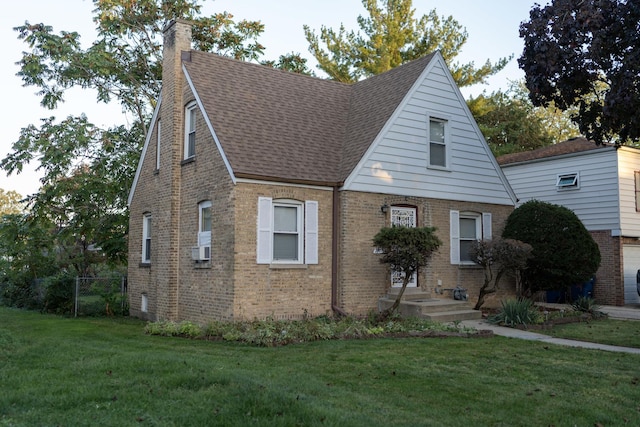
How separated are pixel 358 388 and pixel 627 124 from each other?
7.18 metres

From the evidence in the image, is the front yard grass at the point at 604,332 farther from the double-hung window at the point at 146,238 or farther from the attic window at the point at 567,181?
the double-hung window at the point at 146,238

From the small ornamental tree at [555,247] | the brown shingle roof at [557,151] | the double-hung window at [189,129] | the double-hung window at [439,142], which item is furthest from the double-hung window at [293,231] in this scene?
the brown shingle roof at [557,151]

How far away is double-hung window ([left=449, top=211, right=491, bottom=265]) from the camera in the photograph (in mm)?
16344

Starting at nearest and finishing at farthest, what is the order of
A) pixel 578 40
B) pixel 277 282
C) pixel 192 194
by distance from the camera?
pixel 578 40 → pixel 277 282 → pixel 192 194

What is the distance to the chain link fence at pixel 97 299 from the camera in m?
18.0

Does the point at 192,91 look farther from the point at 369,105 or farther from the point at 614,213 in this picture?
the point at 614,213

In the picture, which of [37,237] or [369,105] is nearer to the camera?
[369,105]

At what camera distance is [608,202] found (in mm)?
20250

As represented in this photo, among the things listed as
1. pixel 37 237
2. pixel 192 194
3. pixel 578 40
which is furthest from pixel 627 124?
pixel 37 237

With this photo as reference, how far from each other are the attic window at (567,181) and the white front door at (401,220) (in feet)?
28.9

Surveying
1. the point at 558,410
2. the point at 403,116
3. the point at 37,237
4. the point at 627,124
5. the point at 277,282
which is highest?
the point at 403,116

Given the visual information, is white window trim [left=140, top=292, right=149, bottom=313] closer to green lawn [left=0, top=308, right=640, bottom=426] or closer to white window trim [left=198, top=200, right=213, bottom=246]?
white window trim [left=198, top=200, right=213, bottom=246]

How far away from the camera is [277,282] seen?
1330 cm

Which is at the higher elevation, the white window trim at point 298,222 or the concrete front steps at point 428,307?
the white window trim at point 298,222
